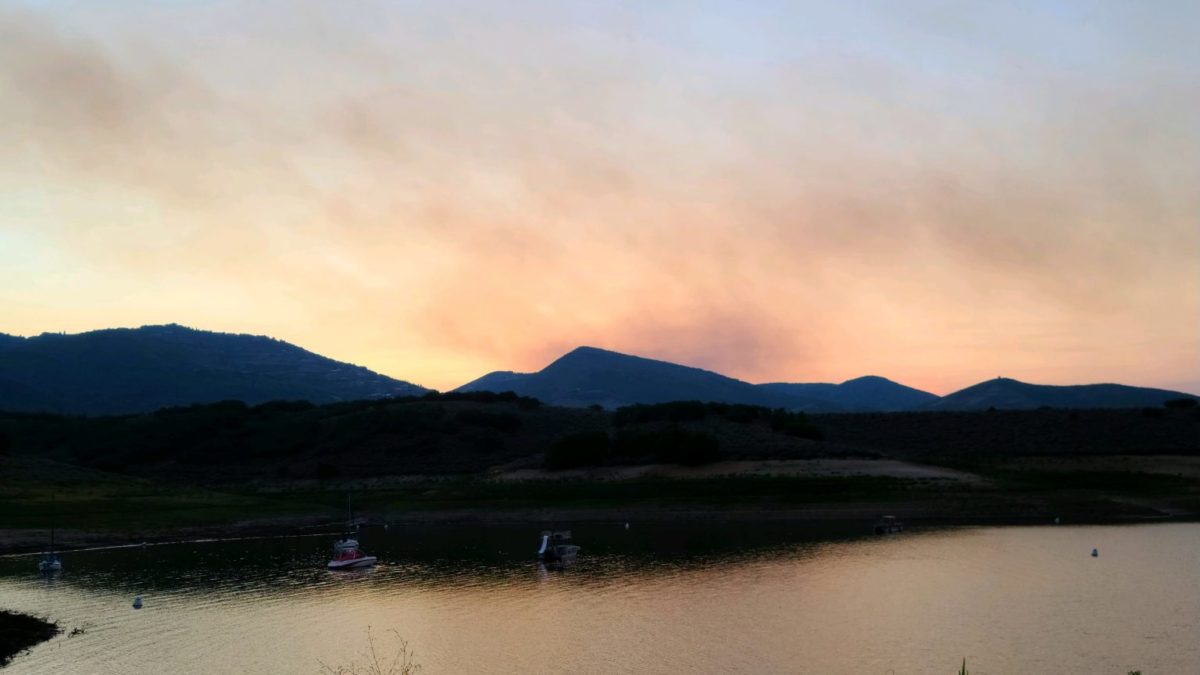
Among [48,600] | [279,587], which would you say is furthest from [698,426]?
[48,600]

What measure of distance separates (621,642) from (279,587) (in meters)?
28.2

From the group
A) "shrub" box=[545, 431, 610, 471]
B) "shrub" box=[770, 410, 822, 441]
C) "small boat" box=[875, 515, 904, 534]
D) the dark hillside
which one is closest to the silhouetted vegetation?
"shrub" box=[545, 431, 610, 471]

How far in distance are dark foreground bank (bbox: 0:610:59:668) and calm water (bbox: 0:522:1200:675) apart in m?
0.95

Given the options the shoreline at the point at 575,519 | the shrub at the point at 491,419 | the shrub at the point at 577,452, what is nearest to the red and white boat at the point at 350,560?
the shoreline at the point at 575,519

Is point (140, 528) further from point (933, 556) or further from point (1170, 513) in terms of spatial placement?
point (1170, 513)

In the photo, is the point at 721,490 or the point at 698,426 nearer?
the point at 721,490

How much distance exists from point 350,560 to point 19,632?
26863 millimetres

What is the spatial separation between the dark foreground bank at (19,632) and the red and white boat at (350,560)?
2196 cm

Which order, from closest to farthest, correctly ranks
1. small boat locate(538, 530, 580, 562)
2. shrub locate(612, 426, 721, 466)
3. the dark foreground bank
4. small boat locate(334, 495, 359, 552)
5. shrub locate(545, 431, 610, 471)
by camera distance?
the dark foreground bank < small boat locate(538, 530, 580, 562) < small boat locate(334, 495, 359, 552) < shrub locate(612, 426, 721, 466) < shrub locate(545, 431, 610, 471)

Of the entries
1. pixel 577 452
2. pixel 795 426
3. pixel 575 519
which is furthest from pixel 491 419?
pixel 575 519

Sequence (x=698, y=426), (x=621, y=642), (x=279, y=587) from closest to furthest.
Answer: (x=621, y=642) → (x=279, y=587) → (x=698, y=426)

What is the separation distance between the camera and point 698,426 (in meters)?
144

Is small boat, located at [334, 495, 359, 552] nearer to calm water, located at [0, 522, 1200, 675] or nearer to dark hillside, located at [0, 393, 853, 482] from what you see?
calm water, located at [0, 522, 1200, 675]

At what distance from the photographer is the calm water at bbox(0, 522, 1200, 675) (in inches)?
1563
